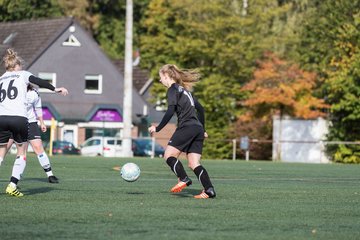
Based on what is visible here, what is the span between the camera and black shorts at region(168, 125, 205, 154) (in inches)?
581

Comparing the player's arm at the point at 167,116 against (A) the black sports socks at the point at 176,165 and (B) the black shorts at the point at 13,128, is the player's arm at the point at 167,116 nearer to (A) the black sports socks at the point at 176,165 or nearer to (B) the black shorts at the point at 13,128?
(A) the black sports socks at the point at 176,165

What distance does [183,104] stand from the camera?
1475cm

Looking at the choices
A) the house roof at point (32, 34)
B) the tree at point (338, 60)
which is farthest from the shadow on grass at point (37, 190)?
the house roof at point (32, 34)

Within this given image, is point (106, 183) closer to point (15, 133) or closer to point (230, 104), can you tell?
point (15, 133)

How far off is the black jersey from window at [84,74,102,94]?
5644cm

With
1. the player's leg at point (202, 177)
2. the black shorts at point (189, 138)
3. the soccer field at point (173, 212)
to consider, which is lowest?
the soccer field at point (173, 212)

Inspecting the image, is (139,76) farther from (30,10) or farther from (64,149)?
(64,149)

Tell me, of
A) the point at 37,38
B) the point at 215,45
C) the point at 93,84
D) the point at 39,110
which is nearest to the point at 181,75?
the point at 39,110

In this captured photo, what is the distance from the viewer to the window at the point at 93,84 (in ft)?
233

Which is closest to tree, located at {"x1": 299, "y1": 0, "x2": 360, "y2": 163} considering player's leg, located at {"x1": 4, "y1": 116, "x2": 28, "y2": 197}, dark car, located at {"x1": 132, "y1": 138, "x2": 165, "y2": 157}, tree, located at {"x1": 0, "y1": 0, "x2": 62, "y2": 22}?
dark car, located at {"x1": 132, "y1": 138, "x2": 165, "y2": 157}

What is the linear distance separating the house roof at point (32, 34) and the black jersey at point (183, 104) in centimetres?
5288

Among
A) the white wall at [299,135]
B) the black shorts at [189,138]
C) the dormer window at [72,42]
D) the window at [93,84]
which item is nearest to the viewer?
the black shorts at [189,138]

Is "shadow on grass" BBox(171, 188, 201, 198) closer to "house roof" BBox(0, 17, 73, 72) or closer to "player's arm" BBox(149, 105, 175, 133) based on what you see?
"player's arm" BBox(149, 105, 175, 133)

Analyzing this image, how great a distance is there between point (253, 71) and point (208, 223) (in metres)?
50.1
